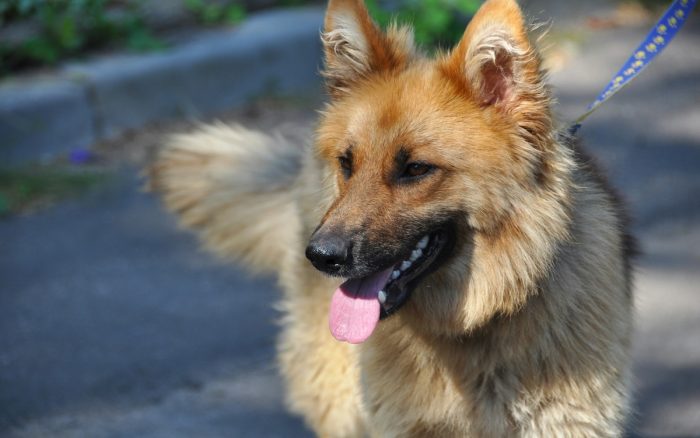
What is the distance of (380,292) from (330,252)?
0.80ft

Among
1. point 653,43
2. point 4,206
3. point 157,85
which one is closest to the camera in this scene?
point 653,43

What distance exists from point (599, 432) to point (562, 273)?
0.53m

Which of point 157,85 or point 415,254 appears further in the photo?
point 157,85

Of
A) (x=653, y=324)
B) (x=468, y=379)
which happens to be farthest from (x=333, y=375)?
(x=653, y=324)

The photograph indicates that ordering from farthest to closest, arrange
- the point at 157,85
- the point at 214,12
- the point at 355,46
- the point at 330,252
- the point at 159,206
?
1. the point at 214,12
2. the point at 157,85
3. the point at 159,206
4. the point at 355,46
5. the point at 330,252

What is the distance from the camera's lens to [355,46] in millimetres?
3107

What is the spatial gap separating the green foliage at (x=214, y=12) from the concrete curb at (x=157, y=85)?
0.11m

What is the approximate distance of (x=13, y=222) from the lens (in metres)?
5.50

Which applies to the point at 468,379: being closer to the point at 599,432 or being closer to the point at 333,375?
the point at 599,432

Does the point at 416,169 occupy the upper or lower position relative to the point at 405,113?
lower

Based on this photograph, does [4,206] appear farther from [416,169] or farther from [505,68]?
[505,68]

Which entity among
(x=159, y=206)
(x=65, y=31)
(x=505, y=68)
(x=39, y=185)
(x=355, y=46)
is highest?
(x=65, y=31)

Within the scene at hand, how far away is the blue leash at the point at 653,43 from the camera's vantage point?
3.16 m

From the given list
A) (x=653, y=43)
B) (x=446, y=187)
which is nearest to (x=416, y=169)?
(x=446, y=187)
